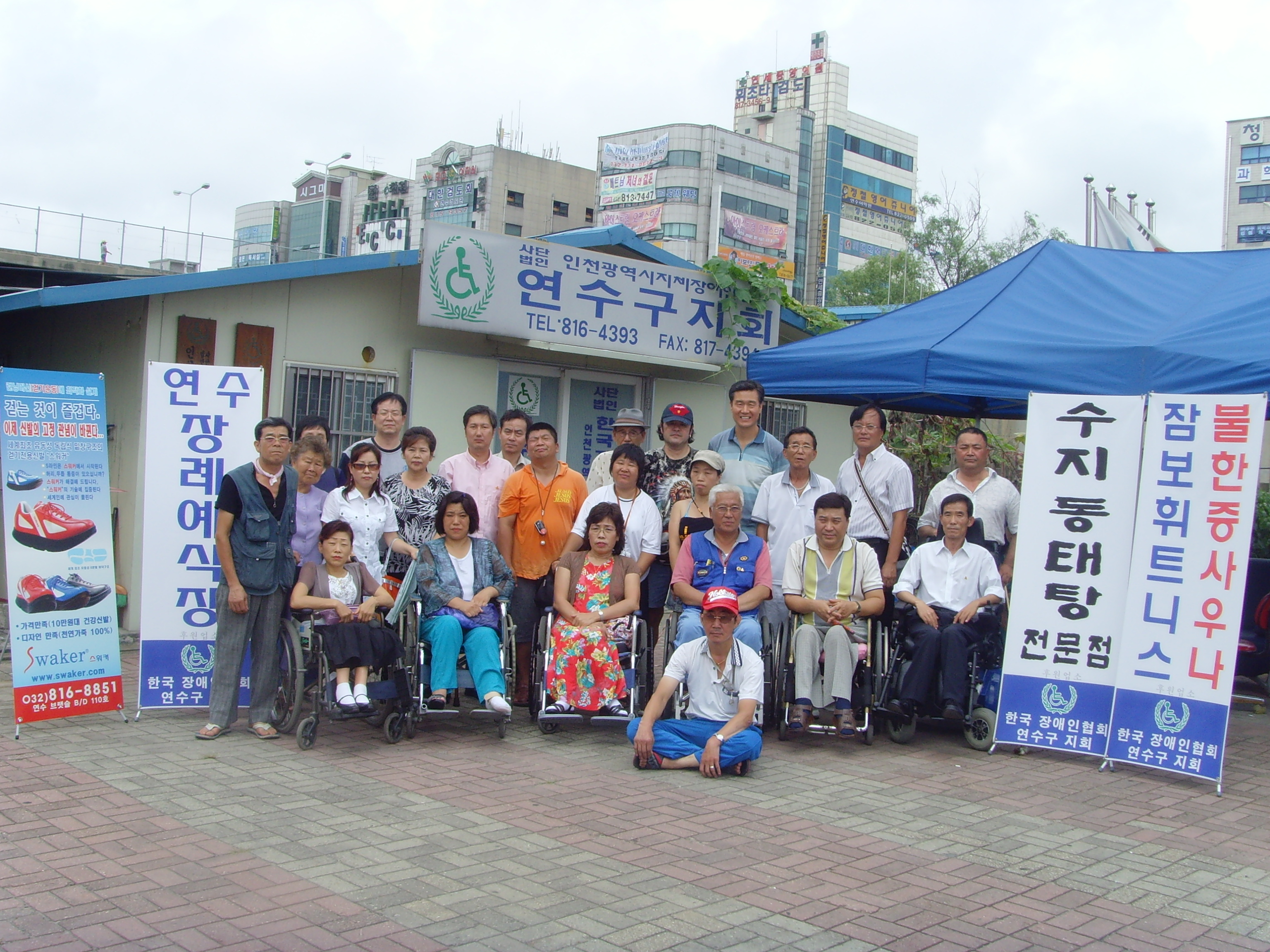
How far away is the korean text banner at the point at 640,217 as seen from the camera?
78.6 metres

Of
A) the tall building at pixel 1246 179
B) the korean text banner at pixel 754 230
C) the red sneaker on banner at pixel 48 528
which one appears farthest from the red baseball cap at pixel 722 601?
the tall building at pixel 1246 179

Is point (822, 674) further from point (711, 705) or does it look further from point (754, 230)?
point (754, 230)

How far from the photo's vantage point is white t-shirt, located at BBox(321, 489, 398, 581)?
6.49m

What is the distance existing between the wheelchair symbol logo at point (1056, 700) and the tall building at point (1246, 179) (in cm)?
8682

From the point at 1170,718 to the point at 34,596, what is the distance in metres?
6.10

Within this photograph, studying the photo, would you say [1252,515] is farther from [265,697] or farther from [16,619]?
[16,619]

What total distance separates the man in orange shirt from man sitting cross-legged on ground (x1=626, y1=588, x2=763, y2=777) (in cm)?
127

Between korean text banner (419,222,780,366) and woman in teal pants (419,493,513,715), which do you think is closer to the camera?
woman in teal pants (419,493,513,715)

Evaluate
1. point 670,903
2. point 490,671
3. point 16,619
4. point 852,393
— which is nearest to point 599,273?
point 852,393

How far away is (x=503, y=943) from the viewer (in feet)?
11.8

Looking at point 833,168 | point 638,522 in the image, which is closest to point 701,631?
point 638,522

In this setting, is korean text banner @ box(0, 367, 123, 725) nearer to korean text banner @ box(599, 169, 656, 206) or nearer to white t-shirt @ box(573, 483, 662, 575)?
white t-shirt @ box(573, 483, 662, 575)

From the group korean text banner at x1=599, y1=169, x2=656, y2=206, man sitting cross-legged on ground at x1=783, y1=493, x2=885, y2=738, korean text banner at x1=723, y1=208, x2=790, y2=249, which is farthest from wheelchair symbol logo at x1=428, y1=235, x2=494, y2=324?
korean text banner at x1=599, y1=169, x2=656, y2=206

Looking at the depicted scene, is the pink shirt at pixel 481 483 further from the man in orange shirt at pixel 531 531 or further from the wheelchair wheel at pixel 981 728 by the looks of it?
the wheelchair wheel at pixel 981 728
